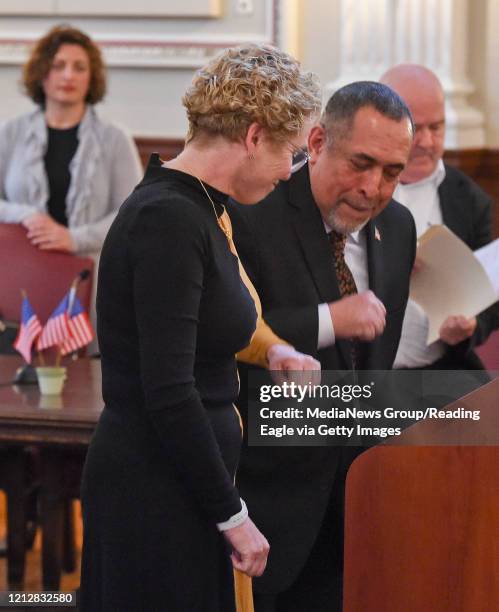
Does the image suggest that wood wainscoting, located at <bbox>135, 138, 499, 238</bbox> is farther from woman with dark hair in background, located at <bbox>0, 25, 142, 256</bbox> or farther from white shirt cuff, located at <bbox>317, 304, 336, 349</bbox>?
white shirt cuff, located at <bbox>317, 304, 336, 349</bbox>

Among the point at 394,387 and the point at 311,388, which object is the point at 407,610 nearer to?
the point at 311,388

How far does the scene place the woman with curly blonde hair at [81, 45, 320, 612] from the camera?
1918 millimetres

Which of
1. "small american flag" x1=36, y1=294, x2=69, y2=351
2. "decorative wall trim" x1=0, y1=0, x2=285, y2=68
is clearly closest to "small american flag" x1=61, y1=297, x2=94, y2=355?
"small american flag" x1=36, y1=294, x2=69, y2=351

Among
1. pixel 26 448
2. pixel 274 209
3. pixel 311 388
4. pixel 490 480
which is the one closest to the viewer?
pixel 490 480

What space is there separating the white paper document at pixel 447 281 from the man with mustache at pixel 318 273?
41 centimetres

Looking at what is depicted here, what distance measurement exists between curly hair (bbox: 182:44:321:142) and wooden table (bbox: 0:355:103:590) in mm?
1656

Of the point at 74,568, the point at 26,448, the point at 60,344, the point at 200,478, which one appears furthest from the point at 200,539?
the point at 74,568

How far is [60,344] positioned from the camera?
3.88 meters

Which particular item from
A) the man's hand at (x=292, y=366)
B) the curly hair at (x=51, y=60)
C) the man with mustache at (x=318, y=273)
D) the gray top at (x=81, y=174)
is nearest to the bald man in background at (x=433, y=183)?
the man with mustache at (x=318, y=273)

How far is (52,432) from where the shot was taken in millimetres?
3531

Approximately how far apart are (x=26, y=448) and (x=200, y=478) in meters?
2.41

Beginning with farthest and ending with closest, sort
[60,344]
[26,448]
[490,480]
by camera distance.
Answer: [26,448], [60,344], [490,480]

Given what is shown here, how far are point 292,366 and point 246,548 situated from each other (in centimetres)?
34

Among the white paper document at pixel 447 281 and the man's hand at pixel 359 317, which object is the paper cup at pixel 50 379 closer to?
the white paper document at pixel 447 281
